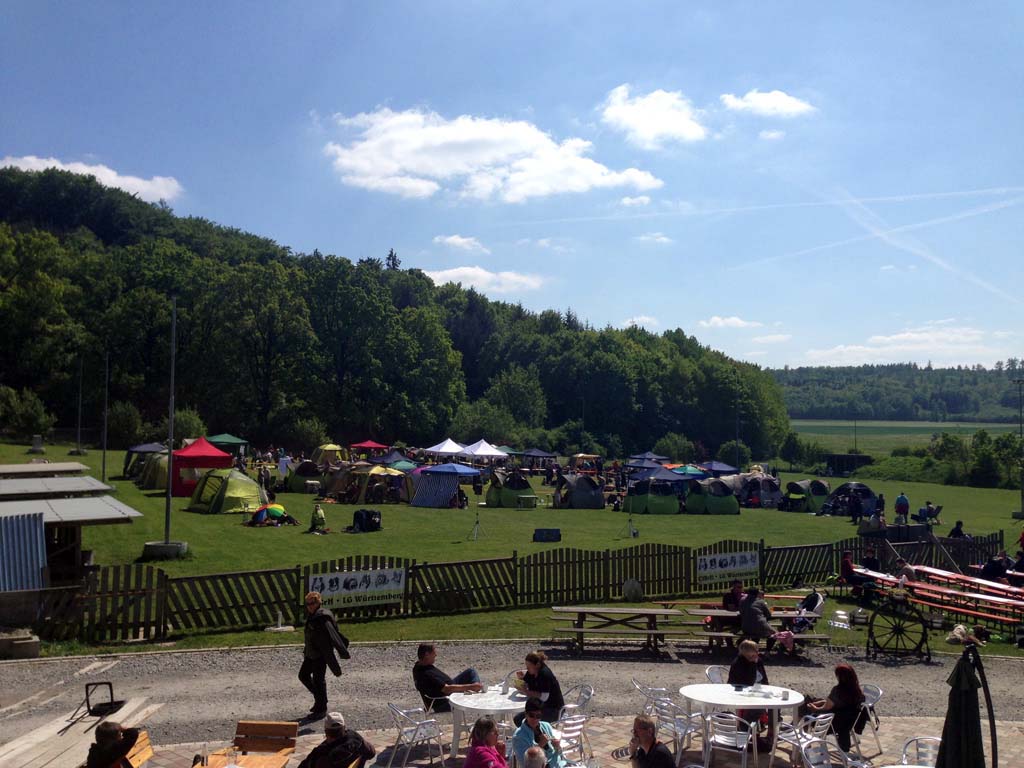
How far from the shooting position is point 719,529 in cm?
2909

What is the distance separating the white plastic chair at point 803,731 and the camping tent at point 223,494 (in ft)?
76.7

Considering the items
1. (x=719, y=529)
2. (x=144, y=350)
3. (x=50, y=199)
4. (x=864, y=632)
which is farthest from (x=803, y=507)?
(x=50, y=199)

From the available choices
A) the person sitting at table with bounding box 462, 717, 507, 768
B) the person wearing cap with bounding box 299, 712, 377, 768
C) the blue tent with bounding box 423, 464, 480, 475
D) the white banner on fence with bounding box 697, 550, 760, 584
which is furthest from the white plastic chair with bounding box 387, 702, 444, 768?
the blue tent with bounding box 423, 464, 480, 475

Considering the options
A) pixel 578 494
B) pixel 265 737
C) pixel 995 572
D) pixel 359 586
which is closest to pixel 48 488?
pixel 359 586

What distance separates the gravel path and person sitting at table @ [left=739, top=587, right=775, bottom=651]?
1.68 feet

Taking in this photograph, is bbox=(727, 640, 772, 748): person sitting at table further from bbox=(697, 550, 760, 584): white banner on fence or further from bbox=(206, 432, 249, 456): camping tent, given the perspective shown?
bbox=(206, 432, 249, 456): camping tent

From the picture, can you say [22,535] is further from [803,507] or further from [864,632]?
[803,507]

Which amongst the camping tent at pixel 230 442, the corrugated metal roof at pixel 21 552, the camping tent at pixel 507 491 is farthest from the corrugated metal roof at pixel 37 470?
the camping tent at pixel 230 442

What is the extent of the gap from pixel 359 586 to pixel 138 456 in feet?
86.6

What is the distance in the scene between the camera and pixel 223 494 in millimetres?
28406

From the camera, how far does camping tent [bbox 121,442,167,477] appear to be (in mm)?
36281

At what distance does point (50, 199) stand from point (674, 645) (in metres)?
110

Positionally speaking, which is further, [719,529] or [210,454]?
[210,454]

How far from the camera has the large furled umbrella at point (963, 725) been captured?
20.2 ft
